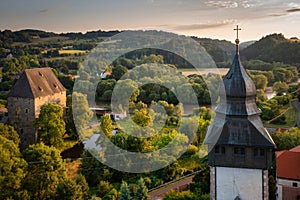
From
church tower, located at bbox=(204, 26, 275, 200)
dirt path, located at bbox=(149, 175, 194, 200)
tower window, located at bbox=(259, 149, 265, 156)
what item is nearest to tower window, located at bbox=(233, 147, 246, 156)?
church tower, located at bbox=(204, 26, 275, 200)

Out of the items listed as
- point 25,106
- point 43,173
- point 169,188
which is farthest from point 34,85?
point 169,188

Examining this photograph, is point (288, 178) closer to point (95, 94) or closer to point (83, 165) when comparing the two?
point (83, 165)

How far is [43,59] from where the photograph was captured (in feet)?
155

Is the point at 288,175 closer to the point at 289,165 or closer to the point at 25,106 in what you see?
the point at 289,165

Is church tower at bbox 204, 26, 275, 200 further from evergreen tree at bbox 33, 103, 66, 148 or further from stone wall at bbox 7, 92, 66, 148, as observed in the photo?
stone wall at bbox 7, 92, 66, 148

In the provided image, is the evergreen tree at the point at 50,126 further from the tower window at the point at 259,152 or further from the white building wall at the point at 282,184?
the tower window at the point at 259,152

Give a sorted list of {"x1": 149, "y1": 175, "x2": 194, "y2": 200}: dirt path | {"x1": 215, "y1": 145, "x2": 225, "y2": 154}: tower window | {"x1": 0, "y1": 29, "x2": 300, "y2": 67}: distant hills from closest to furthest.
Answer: {"x1": 215, "y1": 145, "x2": 225, "y2": 154}: tower window → {"x1": 149, "y1": 175, "x2": 194, "y2": 200}: dirt path → {"x1": 0, "y1": 29, "x2": 300, "y2": 67}: distant hills

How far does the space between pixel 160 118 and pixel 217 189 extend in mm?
16507

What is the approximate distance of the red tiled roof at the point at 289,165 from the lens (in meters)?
15.0

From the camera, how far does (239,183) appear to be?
10453 mm

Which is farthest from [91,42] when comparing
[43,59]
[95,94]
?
[95,94]

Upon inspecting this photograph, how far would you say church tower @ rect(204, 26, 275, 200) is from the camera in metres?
10.2

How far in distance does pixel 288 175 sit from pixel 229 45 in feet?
62.1

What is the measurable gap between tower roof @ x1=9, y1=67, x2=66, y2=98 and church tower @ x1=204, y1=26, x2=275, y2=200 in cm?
1670
